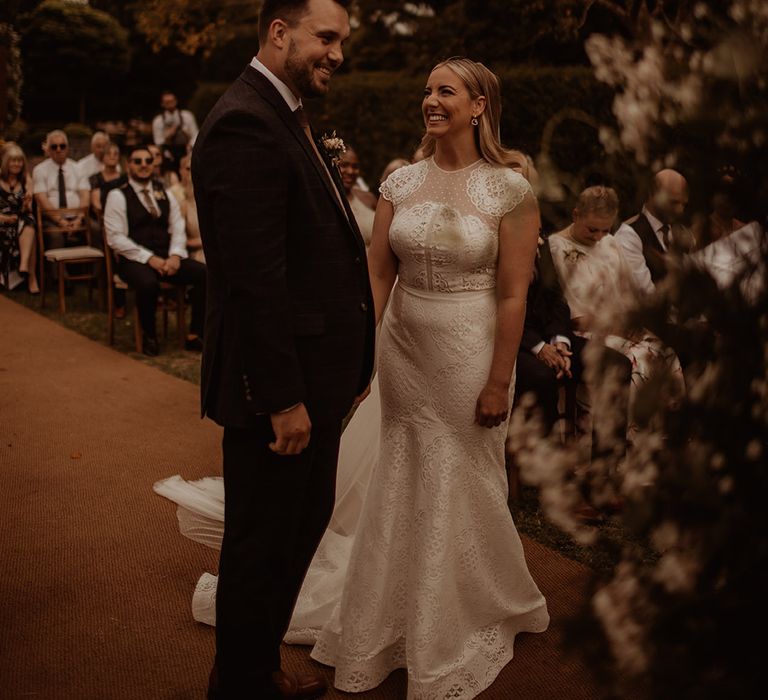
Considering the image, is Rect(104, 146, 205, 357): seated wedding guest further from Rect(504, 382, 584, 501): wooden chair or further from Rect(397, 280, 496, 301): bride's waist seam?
Rect(397, 280, 496, 301): bride's waist seam

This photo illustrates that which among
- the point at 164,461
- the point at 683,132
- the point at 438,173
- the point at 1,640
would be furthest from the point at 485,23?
the point at 683,132

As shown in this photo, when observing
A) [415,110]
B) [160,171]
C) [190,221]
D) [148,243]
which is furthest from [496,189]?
[160,171]

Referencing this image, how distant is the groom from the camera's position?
7.40 ft

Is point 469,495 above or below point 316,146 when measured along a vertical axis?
below

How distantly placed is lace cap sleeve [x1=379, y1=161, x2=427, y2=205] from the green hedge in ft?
16.0

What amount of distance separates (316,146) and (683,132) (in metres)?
1.56

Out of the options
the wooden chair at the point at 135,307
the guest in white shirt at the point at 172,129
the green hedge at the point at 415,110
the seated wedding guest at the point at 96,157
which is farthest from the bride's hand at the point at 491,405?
the guest in white shirt at the point at 172,129

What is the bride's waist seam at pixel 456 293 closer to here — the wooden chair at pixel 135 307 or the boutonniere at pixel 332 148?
the boutonniere at pixel 332 148

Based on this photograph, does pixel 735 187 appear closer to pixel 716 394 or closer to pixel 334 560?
pixel 716 394

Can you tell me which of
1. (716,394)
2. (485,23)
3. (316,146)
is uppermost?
(485,23)

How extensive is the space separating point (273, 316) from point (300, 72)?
63 centimetres

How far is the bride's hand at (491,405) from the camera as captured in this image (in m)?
3.08

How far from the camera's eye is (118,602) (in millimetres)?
3623

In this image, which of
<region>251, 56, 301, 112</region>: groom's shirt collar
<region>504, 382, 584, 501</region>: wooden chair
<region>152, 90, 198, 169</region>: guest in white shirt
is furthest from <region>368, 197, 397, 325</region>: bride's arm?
<region>152, 90, 198, 169</region>: guest in white shirt
